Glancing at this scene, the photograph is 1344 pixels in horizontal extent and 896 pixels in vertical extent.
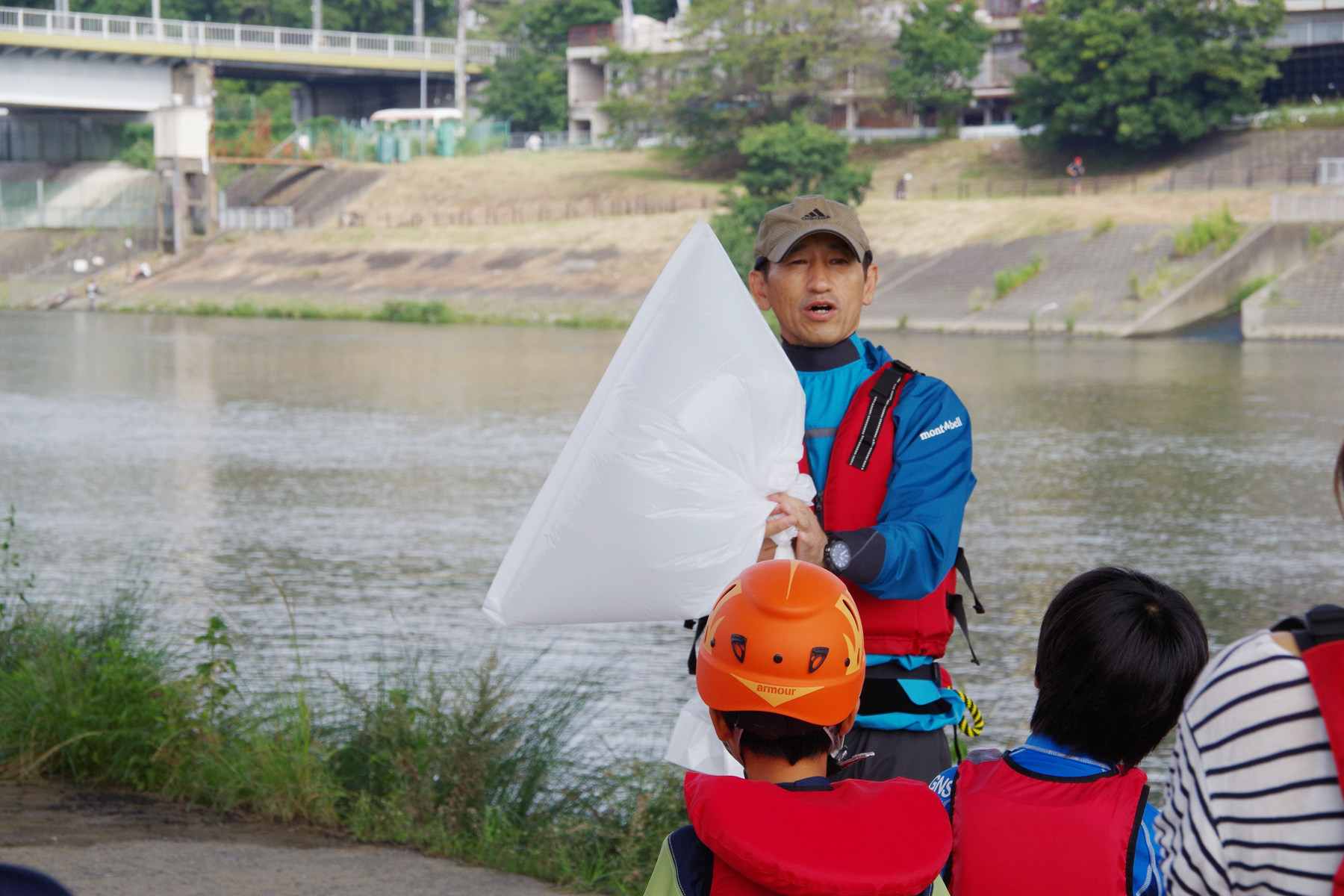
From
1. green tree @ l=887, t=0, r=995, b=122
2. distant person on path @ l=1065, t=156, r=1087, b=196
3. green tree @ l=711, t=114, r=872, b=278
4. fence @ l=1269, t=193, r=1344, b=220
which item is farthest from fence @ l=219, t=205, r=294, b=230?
fence @ l=1269, t=193, r=1344, b=220

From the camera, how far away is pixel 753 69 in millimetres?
A: 65938

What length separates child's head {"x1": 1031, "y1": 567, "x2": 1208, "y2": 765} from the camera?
234 cm

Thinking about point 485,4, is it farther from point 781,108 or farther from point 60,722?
point 60,722

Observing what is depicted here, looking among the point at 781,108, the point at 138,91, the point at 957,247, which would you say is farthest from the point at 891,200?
the point at 138,91

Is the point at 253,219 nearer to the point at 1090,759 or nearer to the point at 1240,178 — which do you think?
the point at 1240,178

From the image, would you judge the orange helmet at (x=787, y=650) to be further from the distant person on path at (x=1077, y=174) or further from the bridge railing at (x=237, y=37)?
the bridge railing at (x=237, y=37)

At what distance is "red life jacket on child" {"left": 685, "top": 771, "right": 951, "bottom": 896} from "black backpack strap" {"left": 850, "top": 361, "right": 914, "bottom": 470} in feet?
3.64

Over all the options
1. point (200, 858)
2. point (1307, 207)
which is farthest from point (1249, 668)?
point (1307, 207)

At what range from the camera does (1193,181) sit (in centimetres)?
5294

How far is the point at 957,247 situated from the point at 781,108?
70.8 ft

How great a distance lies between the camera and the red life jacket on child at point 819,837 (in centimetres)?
191

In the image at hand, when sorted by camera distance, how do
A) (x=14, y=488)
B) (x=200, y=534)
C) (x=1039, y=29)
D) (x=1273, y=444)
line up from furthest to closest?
(x=1039, y=29)
(x=1273, y=444)
(x=14, y=488)
(x=200, y=534)

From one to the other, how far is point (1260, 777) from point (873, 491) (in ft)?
5.57

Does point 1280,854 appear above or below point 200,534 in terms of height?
above
